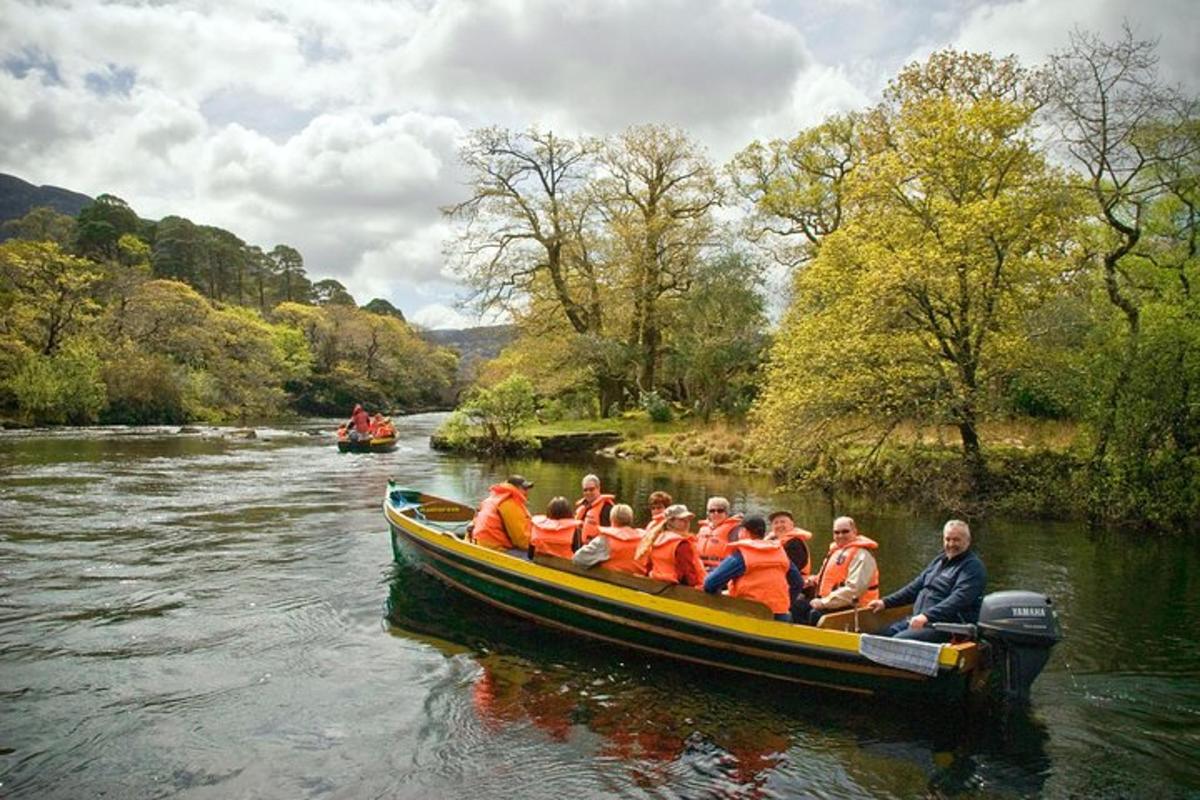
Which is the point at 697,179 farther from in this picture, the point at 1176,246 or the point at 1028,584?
the point at 1028,584

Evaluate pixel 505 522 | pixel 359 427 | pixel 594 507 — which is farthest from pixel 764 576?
pixel 359 427

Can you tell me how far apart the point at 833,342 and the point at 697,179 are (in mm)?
19919

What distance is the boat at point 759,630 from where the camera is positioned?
683 cm

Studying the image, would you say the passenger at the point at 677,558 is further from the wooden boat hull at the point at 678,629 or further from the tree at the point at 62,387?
the tree at the point at 62,387

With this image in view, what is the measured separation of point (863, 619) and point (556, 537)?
360 cm

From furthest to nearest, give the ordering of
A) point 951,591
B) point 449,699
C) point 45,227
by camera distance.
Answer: point 45,227 → point 449,699 → point 951,591

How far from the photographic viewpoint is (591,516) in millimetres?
10969

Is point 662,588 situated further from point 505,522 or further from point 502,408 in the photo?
point 502,408

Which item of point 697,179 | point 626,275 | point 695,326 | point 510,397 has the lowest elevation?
point 510,397

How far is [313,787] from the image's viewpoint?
5.81 m

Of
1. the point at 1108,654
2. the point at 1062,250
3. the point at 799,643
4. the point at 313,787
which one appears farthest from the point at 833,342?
the point at 313,787

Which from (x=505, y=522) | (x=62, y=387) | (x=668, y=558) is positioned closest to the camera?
(x=668, y=558)

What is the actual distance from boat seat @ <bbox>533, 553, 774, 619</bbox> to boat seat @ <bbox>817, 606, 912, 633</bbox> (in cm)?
67

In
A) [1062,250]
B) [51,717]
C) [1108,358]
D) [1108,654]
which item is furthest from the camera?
[1062,250]
